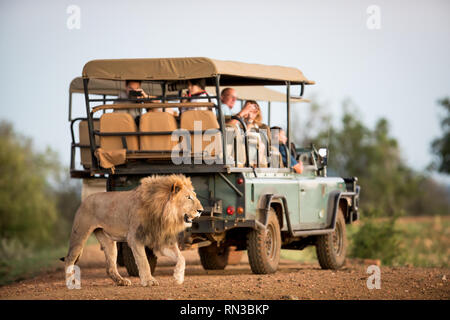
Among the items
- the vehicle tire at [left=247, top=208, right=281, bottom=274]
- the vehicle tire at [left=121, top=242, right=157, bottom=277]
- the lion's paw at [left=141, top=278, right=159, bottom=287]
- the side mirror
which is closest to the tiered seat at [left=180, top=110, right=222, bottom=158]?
the vehicle tire at [left=247, top=208, right=281, bottom=274]

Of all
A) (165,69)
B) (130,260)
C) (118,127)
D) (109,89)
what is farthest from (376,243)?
(165,69)

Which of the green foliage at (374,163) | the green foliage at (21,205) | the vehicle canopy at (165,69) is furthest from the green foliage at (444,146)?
the vehicle canopy at (165,69)

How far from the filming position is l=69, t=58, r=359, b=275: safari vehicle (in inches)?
446

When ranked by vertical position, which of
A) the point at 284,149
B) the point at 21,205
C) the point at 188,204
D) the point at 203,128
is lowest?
the point at 21,205

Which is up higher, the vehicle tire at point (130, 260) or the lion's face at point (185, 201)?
the lion's face at point (185, 201)

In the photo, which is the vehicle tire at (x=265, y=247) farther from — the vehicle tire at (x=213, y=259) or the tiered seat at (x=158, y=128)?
the vehicle tire at (x=213, y=259)

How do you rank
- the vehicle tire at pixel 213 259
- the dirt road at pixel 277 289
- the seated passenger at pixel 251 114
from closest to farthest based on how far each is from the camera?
the dirt road at pixel 277 289 < the seated passenger at pixel 251 114 < the vehicle tire at pixel 213 259

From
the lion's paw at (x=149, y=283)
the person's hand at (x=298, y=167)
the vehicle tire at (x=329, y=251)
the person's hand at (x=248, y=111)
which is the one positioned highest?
the person's hand at (x=248, y=111)

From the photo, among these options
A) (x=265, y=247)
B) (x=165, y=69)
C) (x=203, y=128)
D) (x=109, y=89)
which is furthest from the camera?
(x=109, y=89)

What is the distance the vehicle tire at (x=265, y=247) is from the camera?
12172 mm

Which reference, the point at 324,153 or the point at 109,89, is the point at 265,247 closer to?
the point at 324,153

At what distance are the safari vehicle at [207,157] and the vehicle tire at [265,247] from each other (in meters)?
0.01

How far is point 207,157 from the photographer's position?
448 inches

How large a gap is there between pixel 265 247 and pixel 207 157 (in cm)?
177
